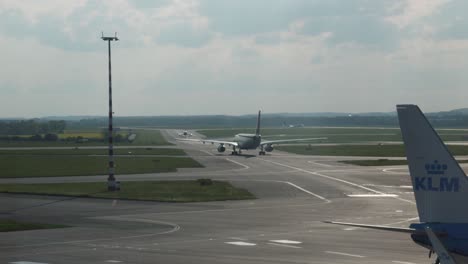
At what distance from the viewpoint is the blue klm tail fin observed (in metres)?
19.7

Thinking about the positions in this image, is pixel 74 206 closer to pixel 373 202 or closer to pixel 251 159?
pixel 373 202

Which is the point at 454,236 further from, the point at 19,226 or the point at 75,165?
the point at 75,165

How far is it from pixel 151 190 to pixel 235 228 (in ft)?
87.0

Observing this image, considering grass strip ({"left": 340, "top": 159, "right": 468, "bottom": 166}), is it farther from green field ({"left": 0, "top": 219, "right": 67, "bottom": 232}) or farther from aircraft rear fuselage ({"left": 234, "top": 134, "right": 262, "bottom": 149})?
green field ({"left": 0, "top": 219, "right": 67, "bottom": 232})

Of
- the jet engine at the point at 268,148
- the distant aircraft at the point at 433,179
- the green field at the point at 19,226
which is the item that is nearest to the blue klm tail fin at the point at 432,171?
the distant aircraft at the point at 433,179

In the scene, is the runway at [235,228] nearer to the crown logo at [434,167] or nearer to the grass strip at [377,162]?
the crown logo at [434,167]

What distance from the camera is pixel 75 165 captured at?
10688cm

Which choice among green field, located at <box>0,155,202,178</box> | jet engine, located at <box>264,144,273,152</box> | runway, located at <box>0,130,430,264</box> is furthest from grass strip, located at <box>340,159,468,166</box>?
jet engine, located at <box>264,144,273,152</box>

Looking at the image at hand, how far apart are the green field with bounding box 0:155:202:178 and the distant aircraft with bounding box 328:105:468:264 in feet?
244

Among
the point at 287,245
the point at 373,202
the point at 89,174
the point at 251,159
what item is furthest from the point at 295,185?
the point at 251,159

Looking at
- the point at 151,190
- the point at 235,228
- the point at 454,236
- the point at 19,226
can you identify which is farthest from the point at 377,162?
the point at 454,236

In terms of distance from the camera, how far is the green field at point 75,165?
93.6m

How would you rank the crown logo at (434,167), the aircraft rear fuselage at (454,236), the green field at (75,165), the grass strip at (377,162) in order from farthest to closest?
the grass strip at (377,162), the green field at (75,165), the crown logo at (434,167), the aircraft rear fuselage at (454,236)

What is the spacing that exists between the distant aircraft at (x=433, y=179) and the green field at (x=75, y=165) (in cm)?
7443
